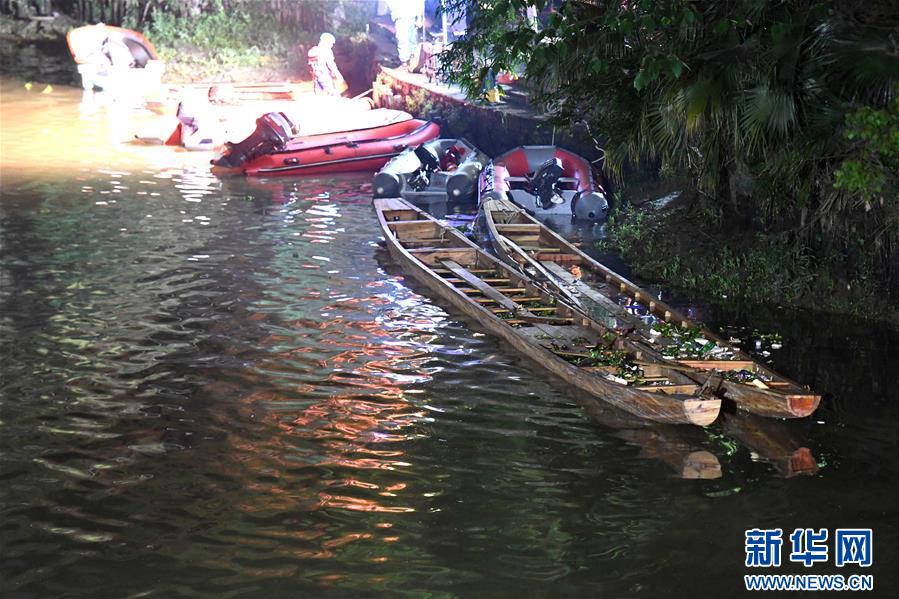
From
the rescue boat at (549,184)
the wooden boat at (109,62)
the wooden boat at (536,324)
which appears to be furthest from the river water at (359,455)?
the wooden boat at (109,62)

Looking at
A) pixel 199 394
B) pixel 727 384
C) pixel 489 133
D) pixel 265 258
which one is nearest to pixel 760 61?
pixel 727 384

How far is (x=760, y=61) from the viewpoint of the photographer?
9016 millimetres

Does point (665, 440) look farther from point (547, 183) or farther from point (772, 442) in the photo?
point (547, 183)

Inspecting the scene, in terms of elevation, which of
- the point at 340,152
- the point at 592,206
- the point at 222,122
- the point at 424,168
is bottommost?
the point at 592,206

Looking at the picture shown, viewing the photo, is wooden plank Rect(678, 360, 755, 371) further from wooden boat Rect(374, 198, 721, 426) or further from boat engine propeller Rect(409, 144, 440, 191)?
boat engine propeller Rect(409, 144, 440, 191)

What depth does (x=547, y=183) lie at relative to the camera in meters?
16.9

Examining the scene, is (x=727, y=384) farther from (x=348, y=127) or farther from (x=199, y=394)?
(x=348, y=127)

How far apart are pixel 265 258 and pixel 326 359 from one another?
420cm

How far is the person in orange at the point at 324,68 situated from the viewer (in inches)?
Answer: 1067

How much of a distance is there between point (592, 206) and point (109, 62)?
1999 centimetres

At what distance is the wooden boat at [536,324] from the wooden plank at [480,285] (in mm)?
12

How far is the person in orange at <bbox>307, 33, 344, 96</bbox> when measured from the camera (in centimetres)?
2711

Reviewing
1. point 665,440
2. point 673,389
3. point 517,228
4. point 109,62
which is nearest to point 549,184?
point 517,228

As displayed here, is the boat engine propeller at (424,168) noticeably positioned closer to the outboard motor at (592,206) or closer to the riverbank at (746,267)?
the outboard motor at (592,206)
